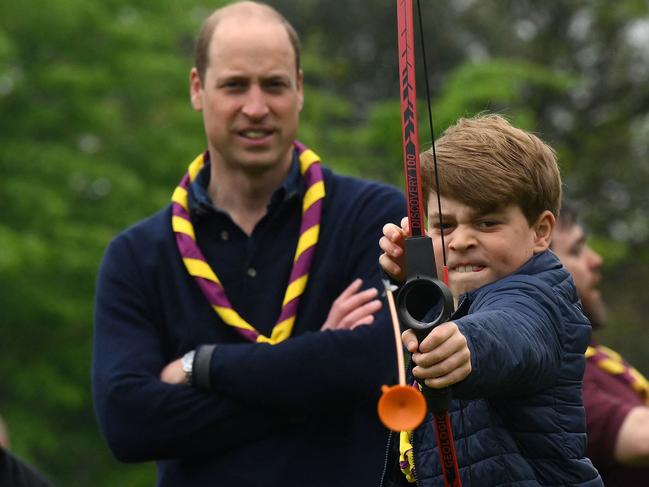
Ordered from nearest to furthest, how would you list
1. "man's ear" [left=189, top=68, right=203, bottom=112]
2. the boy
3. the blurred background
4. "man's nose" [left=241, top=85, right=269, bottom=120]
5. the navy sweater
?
A: 1. the boy
2. the navy sweater
3. "man's nose" [left=241, top=85, right=269, bottom=120]
4. "man's ear" [left=189, top=68, right=203, bottom=112]
5. the blurred background

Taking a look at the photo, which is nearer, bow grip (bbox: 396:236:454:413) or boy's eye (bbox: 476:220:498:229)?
bow grip (bbox: 396:236:454:413)

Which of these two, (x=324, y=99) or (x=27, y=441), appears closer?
(x=27, y=441)

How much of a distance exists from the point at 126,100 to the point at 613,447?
60.1 ft

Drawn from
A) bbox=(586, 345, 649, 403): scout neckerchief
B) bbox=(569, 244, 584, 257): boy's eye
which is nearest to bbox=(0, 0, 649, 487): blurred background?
bbox=(569, 244, 584, 257): boy's eye

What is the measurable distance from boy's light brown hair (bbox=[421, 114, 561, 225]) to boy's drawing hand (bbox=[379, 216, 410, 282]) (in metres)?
0.18

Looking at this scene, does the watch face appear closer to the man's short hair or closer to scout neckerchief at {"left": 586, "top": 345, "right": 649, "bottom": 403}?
the man's short hair

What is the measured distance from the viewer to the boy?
3.27 meters

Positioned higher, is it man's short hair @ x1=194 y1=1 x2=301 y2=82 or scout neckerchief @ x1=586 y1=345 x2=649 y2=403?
man's short hair @ x1=194 y1=1 x2=301 y2=82

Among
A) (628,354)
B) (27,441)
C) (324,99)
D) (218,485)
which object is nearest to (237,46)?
(218,485)

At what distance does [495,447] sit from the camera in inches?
135

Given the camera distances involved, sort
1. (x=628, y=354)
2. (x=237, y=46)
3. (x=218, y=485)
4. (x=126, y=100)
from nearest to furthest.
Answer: (x=218, y=485) → (x=237, y=46) → (x=126, y=100) → (x=628, y=354)

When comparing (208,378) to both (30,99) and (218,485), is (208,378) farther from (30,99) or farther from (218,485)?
(30,99)

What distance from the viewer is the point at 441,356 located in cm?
291

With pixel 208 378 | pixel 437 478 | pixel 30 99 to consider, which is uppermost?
pixel 30 99
